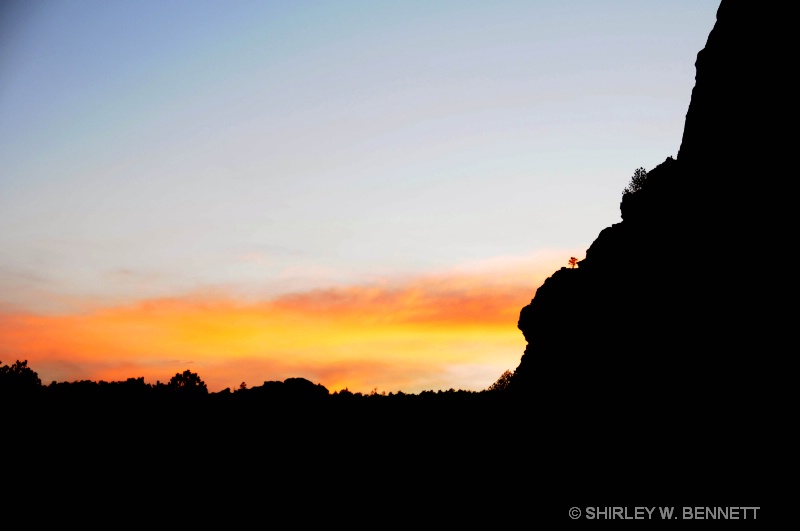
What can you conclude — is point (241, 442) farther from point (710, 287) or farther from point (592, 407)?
point (710, 287)

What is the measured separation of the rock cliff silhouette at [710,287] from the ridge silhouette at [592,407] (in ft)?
0.29

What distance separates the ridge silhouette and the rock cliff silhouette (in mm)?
87

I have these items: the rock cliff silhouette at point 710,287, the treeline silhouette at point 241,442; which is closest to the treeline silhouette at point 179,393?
the treeline silhouette at point 241,442

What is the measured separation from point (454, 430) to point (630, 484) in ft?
79.7

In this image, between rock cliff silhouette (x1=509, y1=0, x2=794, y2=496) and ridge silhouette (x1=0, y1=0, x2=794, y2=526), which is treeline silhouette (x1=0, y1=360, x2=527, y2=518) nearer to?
ridge silhouette (x1=0, y1=0, x2=794, y2=526)

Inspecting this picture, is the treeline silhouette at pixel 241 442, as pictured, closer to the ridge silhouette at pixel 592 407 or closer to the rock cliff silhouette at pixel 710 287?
the ridge silhouette at pixel 592 407

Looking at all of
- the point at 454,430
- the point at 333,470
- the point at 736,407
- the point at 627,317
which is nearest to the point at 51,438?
the point at 333,470

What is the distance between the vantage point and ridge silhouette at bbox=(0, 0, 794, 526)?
2081cm

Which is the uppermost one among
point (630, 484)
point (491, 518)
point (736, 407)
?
point (736, 407)

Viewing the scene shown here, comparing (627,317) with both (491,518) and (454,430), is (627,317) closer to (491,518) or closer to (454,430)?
(491,518)

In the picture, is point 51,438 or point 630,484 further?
point 51,438

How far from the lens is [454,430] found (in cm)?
4722

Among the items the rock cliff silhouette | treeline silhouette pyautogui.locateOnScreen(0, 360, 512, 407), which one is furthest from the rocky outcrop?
treeline silhouette pyautogui.locateOnScreen(0, 360, 512, 407)

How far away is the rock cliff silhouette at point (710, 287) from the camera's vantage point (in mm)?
19969
